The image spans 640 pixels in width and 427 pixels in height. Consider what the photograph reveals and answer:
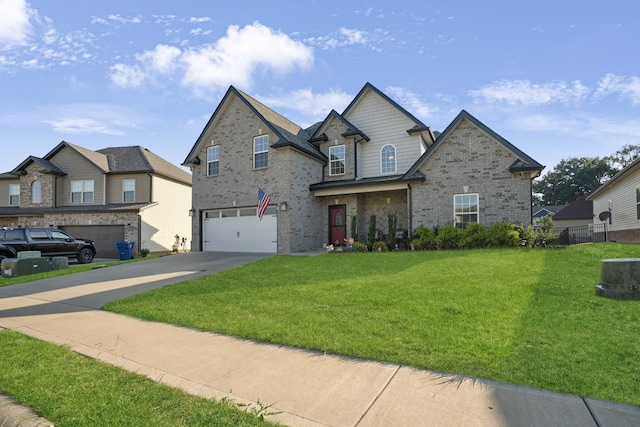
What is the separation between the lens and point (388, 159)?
18.5 metres

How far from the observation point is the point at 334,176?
62.5 feet

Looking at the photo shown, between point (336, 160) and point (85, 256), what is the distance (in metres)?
14.1

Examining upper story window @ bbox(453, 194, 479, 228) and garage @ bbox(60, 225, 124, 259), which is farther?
garage @ bbox(60, 225, 124, 259)

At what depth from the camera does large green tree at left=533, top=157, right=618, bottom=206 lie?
2119 inches

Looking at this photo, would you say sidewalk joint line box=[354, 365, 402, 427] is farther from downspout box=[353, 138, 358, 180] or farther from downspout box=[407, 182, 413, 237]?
downspout box=[353, 138, 358, 180]

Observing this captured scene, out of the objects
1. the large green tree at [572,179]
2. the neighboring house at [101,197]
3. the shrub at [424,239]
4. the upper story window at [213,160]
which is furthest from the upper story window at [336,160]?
the large green tree at [572,179]

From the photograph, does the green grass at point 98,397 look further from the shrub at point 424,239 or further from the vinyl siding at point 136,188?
the vinyl siding at point 136,188

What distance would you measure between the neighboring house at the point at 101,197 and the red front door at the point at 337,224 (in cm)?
1296

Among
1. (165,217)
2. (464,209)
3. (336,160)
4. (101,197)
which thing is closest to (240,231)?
(336,160)

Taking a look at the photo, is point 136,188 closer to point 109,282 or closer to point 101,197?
point 101,197

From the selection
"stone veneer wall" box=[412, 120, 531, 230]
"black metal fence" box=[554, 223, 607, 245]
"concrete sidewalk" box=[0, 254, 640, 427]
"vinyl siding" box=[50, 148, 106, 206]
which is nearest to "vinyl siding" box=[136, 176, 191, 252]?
"vinyl siding" box=[50, 148, 106, 206]

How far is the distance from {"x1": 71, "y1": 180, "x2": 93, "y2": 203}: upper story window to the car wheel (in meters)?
8.79

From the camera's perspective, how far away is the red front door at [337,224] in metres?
18.2

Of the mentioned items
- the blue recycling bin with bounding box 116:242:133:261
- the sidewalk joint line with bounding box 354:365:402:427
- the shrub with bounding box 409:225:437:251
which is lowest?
the blue recycling bin with bounding box 116:242:133:261
